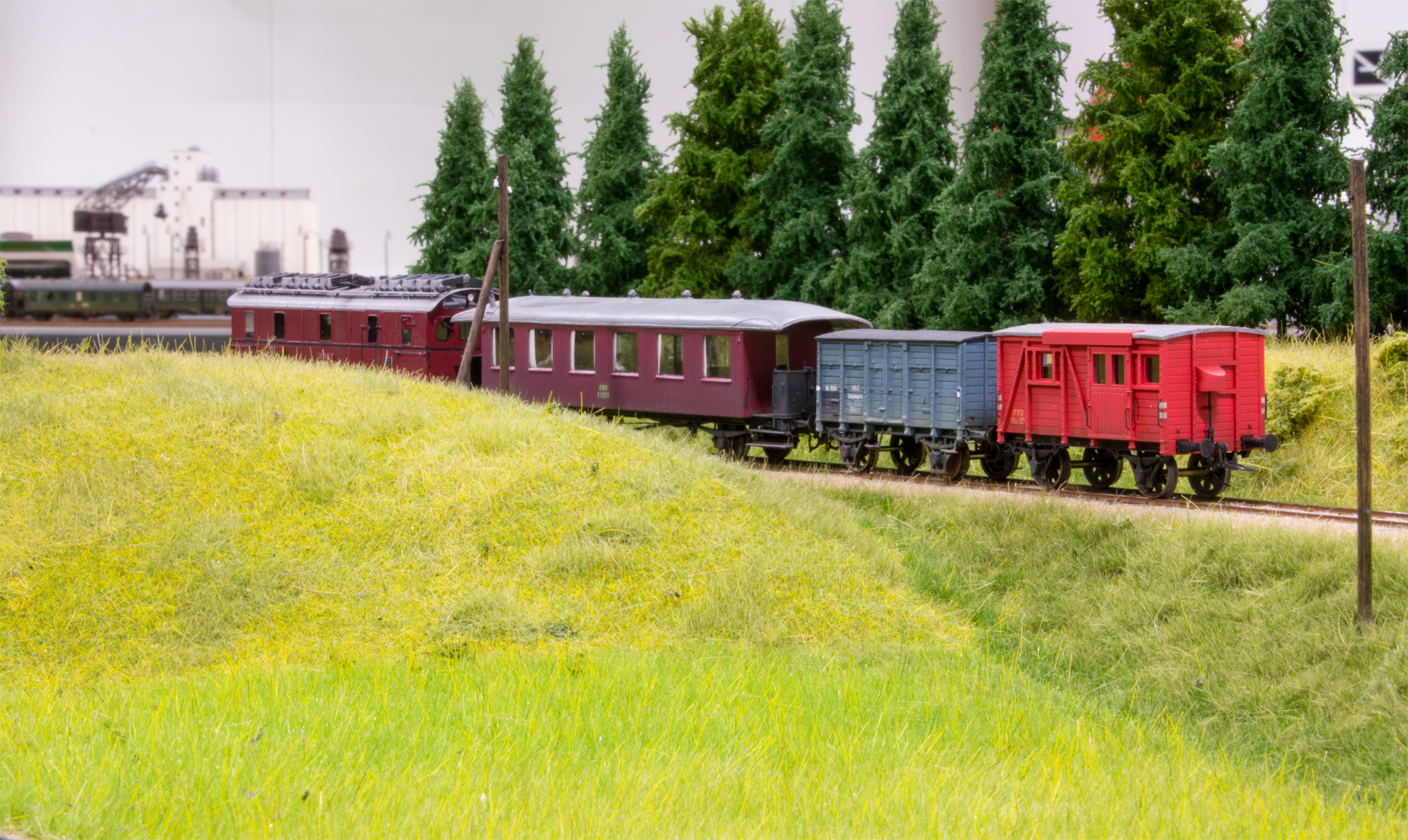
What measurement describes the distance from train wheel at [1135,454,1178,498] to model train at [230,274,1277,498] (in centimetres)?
4

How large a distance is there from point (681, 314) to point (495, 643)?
13.4 meters

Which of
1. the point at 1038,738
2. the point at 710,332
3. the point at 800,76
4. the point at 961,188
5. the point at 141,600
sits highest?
the point at 800,76

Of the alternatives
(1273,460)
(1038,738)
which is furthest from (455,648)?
(1273,460)

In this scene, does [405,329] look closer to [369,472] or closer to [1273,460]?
[369,472]

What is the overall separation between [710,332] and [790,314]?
168 cm

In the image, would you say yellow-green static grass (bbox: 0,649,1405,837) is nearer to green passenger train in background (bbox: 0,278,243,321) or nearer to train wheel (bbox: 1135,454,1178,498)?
train wheel (bbox: 1135,454,1178,498)

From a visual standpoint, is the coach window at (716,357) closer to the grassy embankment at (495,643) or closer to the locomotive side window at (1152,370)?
the grassy embankment at (495,643)

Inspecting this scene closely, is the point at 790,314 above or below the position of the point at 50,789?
above

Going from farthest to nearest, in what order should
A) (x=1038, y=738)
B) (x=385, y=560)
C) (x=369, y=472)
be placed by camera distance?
(x=369, y=472) → (x=385, y=560) → (x=1038, y=738)

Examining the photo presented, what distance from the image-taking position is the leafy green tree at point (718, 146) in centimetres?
3631

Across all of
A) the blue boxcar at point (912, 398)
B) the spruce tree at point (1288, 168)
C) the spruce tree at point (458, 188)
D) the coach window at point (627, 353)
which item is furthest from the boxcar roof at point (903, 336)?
the spruce tree at point (458, 188)

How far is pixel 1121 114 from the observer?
96.0ft

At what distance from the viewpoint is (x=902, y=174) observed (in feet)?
107

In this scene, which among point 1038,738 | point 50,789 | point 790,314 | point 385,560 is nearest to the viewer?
point 50,789
